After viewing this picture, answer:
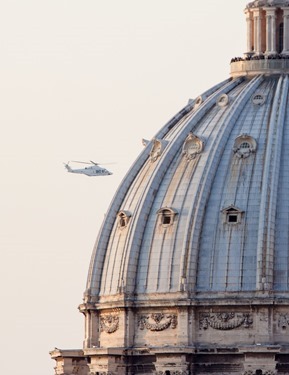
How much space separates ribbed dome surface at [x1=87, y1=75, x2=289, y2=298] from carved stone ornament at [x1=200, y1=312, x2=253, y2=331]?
99 centimetres

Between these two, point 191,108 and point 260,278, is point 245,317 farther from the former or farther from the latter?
point 191,108

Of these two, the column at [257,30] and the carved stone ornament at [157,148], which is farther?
the column at [257,30]

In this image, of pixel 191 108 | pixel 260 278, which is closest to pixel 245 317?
pixel 260 278

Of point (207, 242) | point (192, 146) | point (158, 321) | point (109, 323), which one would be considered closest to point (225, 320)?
point (158, 321)

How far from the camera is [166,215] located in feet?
502

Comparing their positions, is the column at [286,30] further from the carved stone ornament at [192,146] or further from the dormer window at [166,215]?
the dormer window at [166,215]

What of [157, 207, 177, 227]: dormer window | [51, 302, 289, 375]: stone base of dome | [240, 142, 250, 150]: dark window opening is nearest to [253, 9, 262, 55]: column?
[240, 142, 250, 150]: dark window opening

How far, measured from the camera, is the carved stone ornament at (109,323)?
153750 mm

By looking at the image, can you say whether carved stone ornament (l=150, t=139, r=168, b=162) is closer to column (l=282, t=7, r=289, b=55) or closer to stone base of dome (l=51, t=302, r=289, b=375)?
column (l=282, t=7, r=289, b=55)

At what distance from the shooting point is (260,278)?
15025cm

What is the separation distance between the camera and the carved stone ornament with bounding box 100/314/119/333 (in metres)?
154

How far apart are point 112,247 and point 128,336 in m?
4.30

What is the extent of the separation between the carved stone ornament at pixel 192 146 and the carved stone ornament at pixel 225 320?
22.3ft

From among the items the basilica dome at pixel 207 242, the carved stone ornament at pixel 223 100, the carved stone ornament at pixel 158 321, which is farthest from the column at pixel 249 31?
the carved stone ornament at pixel 158 321
